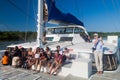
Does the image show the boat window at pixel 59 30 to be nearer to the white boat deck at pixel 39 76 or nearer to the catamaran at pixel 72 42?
the catamaran at pixel 72 42

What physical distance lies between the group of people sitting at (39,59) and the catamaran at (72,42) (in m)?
0.30

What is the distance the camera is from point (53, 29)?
11.7m

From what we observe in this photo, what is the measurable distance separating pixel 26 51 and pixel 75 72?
3099mm

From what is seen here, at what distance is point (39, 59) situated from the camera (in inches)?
289

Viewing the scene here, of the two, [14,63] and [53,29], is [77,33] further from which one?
[14,63]

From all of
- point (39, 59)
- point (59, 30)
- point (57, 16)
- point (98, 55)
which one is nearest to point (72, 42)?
point (57, 16)

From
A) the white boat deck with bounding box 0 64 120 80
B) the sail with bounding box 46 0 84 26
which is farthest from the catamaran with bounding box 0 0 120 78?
the white boat deck with bounding box 0 64 120 80

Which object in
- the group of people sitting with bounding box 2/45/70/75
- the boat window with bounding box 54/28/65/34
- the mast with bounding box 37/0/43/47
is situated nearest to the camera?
the group of people sitting with bounding box 2/45/70/75

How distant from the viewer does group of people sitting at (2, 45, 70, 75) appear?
23.0ft

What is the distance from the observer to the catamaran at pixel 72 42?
6.34m

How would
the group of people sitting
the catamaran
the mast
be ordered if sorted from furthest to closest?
the mast, the group of people sitting, the catamaran

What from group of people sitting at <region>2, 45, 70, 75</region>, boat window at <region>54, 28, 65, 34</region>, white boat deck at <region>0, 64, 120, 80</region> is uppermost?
boat window at <region>54, 28, 65, 34</region>

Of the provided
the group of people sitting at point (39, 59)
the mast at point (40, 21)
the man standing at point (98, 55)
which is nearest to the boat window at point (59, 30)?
the mast at point (40, 21)

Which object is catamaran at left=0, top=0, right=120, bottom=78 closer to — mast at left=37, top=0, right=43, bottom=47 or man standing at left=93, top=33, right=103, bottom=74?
mast at left=37, top=0, right=43, bottom=47
